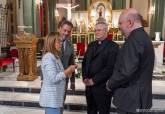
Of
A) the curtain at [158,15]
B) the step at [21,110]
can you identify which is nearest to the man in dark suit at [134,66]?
the step at [21,110]

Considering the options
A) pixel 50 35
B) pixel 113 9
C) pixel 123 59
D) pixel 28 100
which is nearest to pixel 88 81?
pixel 50 35

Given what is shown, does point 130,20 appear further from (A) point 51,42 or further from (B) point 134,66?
(A) point 51,42

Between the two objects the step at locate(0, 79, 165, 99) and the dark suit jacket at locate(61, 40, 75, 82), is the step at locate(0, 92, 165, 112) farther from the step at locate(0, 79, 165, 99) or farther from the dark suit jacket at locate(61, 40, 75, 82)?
the dark suit jacket at locate(61, 40, 75, 82)

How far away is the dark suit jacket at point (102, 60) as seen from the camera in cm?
273

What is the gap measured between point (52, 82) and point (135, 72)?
0.84 m

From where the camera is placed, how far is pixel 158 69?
6.87 metres

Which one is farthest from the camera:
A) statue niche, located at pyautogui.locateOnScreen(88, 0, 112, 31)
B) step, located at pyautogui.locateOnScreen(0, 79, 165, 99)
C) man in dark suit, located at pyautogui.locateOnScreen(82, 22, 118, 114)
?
statue niche, located at pyautogui.locateOnScreen(88, 0, 112, 31)

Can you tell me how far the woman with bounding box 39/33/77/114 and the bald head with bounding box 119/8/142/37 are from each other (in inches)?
26.9

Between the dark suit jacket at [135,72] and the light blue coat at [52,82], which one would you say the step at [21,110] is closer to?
the light blue coat at [52,82]

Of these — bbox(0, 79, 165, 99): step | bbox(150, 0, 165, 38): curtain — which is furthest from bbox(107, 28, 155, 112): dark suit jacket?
bbox(150, 0, 165, 38): curtain

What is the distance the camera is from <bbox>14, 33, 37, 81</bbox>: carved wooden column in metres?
5.42

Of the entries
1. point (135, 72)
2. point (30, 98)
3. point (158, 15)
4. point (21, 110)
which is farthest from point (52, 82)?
point (158, 15)

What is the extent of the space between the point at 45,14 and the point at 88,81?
1076 centimetres

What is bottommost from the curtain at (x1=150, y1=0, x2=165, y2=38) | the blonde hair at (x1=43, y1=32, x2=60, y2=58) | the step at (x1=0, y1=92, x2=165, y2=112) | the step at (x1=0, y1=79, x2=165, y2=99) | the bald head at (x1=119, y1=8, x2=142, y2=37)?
the step at (x1=0, y1=92, x2=165, y2=112)
